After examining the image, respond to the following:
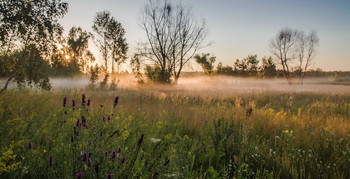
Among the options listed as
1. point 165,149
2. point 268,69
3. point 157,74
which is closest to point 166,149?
point 165,149

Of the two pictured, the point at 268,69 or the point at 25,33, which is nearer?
the point at 25,33

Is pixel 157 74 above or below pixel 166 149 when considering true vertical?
above

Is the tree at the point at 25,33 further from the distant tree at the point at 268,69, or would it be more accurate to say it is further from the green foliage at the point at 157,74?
the distant tree at the point at 268,69

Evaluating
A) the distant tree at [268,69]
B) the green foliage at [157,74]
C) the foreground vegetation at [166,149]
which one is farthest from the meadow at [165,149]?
the distant tree at [268,69]

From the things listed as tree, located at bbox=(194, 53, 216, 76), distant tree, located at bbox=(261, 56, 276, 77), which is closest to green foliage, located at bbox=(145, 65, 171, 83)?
tree, located at bbox=(194, 53, 216, 76)

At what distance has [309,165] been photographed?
295 cm

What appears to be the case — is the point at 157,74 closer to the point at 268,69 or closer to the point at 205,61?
the point at 205,61

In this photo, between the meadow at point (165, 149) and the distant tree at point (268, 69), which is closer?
the meadow at point (165, 149)

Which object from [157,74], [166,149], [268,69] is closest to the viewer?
[166,149]

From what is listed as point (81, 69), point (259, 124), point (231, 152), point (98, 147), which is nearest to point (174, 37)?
point (259, 124)

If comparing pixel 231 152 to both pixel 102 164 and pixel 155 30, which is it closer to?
pixel 102 164

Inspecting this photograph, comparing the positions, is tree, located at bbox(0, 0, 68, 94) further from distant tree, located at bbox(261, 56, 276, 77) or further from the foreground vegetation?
distant tree, located at bbox(261, 56, 276, 77)

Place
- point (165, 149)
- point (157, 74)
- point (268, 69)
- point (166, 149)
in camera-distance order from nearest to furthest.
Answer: point (166, 149) → point (165, 149) → point (157, 74) → point (268, 69)

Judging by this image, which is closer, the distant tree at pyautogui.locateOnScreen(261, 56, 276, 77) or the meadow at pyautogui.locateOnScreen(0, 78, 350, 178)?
the meadow at pyautogui.locateOnScreen(0, 78, 350, 178)
